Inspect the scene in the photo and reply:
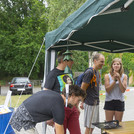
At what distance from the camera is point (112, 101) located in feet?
11.1

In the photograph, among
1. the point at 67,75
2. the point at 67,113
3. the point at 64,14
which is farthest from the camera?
the point at 64,14

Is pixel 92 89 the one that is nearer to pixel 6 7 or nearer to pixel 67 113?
pixel 67 113

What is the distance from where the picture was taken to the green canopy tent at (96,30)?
2174 mm

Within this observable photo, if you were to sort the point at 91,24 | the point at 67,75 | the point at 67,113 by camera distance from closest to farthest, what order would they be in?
the point at 67,113, the point at 67,75, the point at 91,24

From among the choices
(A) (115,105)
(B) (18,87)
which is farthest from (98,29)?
(B) (18,87)

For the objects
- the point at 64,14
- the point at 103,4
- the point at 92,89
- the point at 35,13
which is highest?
the point at 35,13

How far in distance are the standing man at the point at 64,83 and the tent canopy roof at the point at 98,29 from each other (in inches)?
12.7

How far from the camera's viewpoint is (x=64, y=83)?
113 inches

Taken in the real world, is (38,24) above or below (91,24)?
above

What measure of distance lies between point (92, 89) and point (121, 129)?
1070mm

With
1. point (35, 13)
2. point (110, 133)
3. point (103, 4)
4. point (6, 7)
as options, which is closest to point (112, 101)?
point (110, 133)

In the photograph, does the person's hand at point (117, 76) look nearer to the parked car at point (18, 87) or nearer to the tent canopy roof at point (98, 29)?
the tent canopy roof at point (98, 29)

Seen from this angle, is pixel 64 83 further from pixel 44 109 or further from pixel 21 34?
pixel 21 34

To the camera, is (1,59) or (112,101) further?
(1,59)
